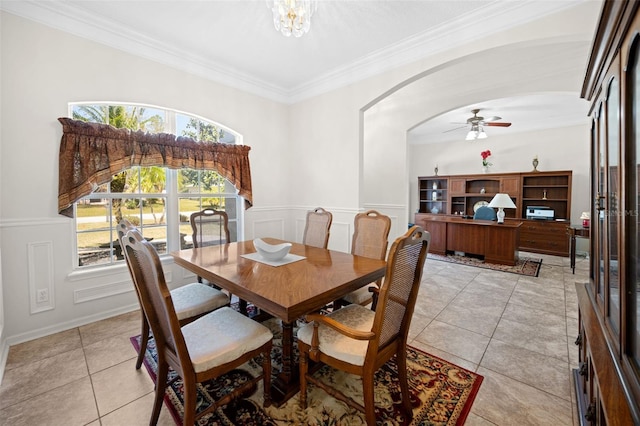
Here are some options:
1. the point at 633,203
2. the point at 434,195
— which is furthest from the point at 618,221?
the point at 434,195

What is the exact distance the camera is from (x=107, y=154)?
2627 mm

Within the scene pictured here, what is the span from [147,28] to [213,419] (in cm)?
344

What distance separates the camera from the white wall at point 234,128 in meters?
2.26

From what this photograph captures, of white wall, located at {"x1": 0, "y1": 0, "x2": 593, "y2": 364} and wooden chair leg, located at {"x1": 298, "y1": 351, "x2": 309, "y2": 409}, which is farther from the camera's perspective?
white wall, located at {"x1": 0, "y1": 0, "x2": 593, "y2": 364}

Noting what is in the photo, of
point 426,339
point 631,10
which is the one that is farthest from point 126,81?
point 426,339

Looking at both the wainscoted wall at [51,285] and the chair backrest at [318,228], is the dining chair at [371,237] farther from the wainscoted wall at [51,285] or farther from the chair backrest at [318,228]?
the wainscoted wall at [51,285]

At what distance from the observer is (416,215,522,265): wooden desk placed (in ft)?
15.6

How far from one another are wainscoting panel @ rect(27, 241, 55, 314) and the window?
0.24 metres

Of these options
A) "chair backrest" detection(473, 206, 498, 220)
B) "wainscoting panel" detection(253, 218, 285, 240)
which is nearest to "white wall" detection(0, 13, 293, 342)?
"wainscoting panel" detection(253, 218, 285, 240)

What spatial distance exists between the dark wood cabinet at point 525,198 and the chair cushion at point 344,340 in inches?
182

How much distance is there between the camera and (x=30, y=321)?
2.35 m

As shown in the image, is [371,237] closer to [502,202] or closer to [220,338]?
[220,338]

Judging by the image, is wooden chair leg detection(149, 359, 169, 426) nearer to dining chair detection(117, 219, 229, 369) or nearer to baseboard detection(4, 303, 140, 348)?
dining chair detection(117, 219, 229, 369)

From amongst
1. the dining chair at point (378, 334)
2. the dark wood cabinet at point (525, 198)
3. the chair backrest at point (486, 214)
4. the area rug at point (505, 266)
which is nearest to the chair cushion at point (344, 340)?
the dining chair at point (378, 334)
